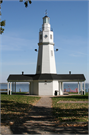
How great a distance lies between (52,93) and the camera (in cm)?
2908

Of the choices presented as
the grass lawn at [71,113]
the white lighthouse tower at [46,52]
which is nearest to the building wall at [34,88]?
the white lighthouse tower at [46,52]

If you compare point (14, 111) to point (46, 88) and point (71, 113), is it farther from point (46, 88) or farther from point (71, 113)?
point (46, 88)

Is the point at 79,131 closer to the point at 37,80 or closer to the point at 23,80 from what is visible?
the point at 37,80

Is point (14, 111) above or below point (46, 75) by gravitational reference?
below

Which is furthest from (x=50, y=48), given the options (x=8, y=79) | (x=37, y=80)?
(x=8, y=79)

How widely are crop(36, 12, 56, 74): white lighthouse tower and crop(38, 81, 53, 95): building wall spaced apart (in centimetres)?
208

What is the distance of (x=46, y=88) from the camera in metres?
29.2

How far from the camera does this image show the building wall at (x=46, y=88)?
29062 millimetres

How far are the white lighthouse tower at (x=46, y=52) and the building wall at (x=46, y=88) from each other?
2.08 m

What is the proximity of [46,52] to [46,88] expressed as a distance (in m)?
6.04

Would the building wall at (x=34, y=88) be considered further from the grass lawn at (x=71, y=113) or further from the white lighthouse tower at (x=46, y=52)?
the grass lawn at (x=71, y=113)

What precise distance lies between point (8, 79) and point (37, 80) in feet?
18.6

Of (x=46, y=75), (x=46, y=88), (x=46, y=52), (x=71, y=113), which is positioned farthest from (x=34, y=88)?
(x=71, y=113)

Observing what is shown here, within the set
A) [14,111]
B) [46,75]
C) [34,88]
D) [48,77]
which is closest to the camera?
[14,111]
